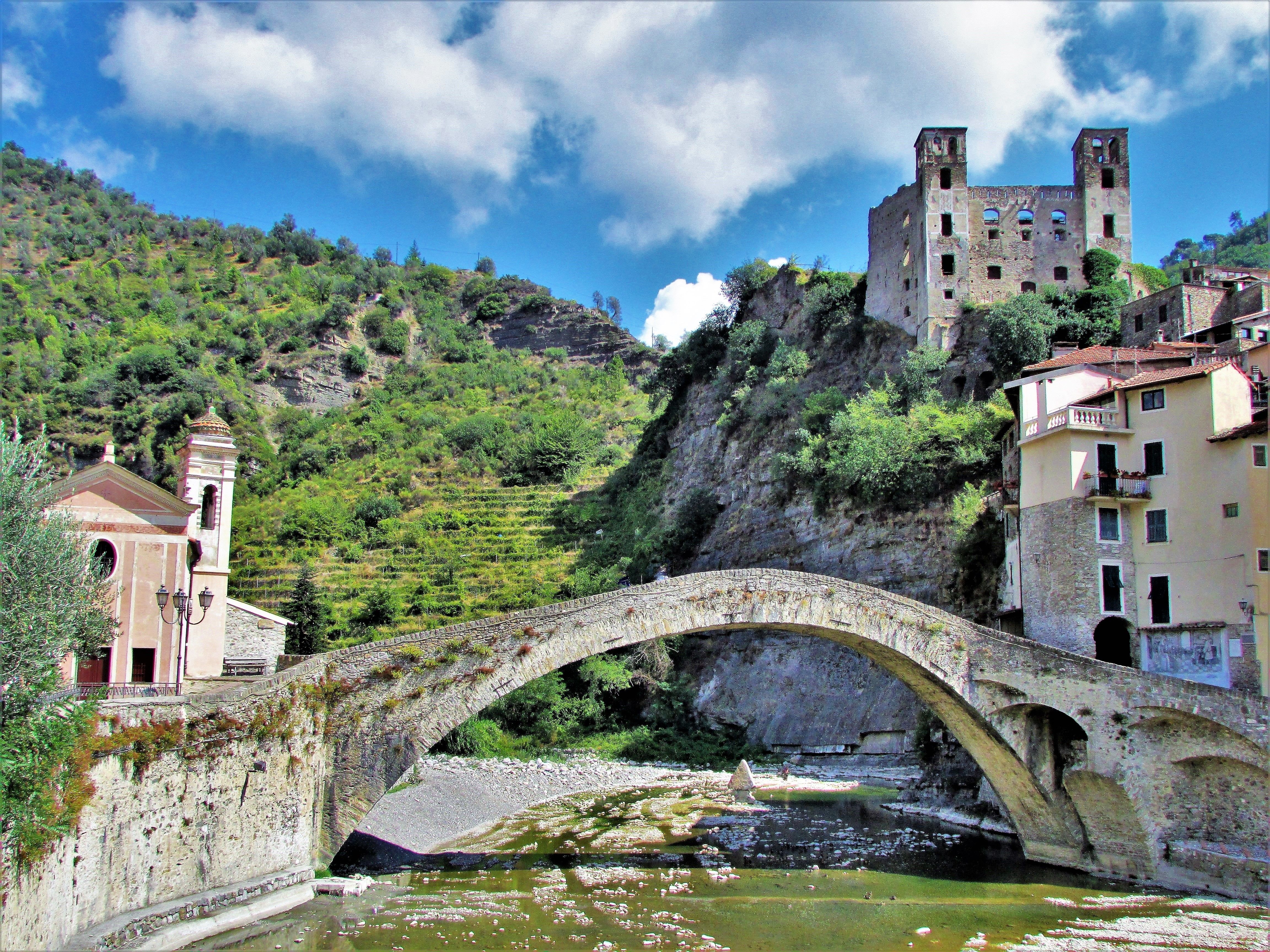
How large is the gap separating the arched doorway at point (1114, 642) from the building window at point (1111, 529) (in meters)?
1.82

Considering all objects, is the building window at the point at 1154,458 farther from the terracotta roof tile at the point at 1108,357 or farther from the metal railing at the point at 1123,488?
the terracotta roof tile at the point at 1108,357

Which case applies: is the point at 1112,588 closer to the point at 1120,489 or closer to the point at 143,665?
the point at 1120,489

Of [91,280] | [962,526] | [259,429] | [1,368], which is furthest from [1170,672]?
[91,280]

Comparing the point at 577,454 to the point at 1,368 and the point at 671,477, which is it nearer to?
the point at 671,477

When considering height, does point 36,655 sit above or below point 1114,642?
below

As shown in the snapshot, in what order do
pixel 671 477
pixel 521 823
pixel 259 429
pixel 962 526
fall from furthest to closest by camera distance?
pixel 259 429 < pixel 671 477 < pixel 962 526 < pixel 521 823

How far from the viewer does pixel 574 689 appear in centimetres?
4122

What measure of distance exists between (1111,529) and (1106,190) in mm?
25778

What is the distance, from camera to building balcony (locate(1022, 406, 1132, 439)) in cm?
2158

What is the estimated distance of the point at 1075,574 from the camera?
70.9ft

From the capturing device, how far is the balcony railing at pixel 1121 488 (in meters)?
21.0

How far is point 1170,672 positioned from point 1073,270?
2504 cm

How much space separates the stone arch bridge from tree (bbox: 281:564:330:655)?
76.6 ft

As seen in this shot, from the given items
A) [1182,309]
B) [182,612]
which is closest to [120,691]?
[182,612]
